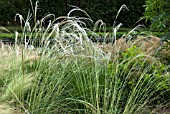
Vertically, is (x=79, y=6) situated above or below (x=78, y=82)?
above

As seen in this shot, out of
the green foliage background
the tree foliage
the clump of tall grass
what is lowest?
the clump of tall grass

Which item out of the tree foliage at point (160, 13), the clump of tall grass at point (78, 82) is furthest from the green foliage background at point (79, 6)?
the clump of tall grass at point (78, 82)

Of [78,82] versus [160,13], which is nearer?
[78,82]

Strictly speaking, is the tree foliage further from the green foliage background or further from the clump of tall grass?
the green foliage background

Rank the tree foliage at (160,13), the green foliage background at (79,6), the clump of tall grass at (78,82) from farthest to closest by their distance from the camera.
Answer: the green foliage background at (79,6), the tree foliage at (160,13), the clump of tall grass at (78,82)

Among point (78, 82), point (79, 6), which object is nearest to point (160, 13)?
point (78, 82)

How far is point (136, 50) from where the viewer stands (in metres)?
3.93

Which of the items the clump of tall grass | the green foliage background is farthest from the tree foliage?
the green foliage background

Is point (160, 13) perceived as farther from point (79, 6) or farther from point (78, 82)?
point (79, 6)

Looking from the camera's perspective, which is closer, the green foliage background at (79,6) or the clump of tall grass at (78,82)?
the clump of tall grass at (78,82)

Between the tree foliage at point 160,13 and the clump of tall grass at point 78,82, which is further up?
the tree foliage at point 160,13

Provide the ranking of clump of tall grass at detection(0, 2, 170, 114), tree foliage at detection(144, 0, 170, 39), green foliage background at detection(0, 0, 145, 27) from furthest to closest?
green foliage background at detection(0, 0, 145, 27)
tree foliage at detection(144, 0, 170, 39)
clump of tall grass at detection(0, 2, 170, 114)

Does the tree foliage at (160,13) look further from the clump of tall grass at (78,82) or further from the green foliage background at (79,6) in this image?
the green foliage background at (79,6)

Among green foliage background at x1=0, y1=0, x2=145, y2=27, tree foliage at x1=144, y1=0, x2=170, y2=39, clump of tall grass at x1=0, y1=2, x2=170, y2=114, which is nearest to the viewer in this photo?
clump of tall grass at x1=0, y1=2, x2=170, y2=114
